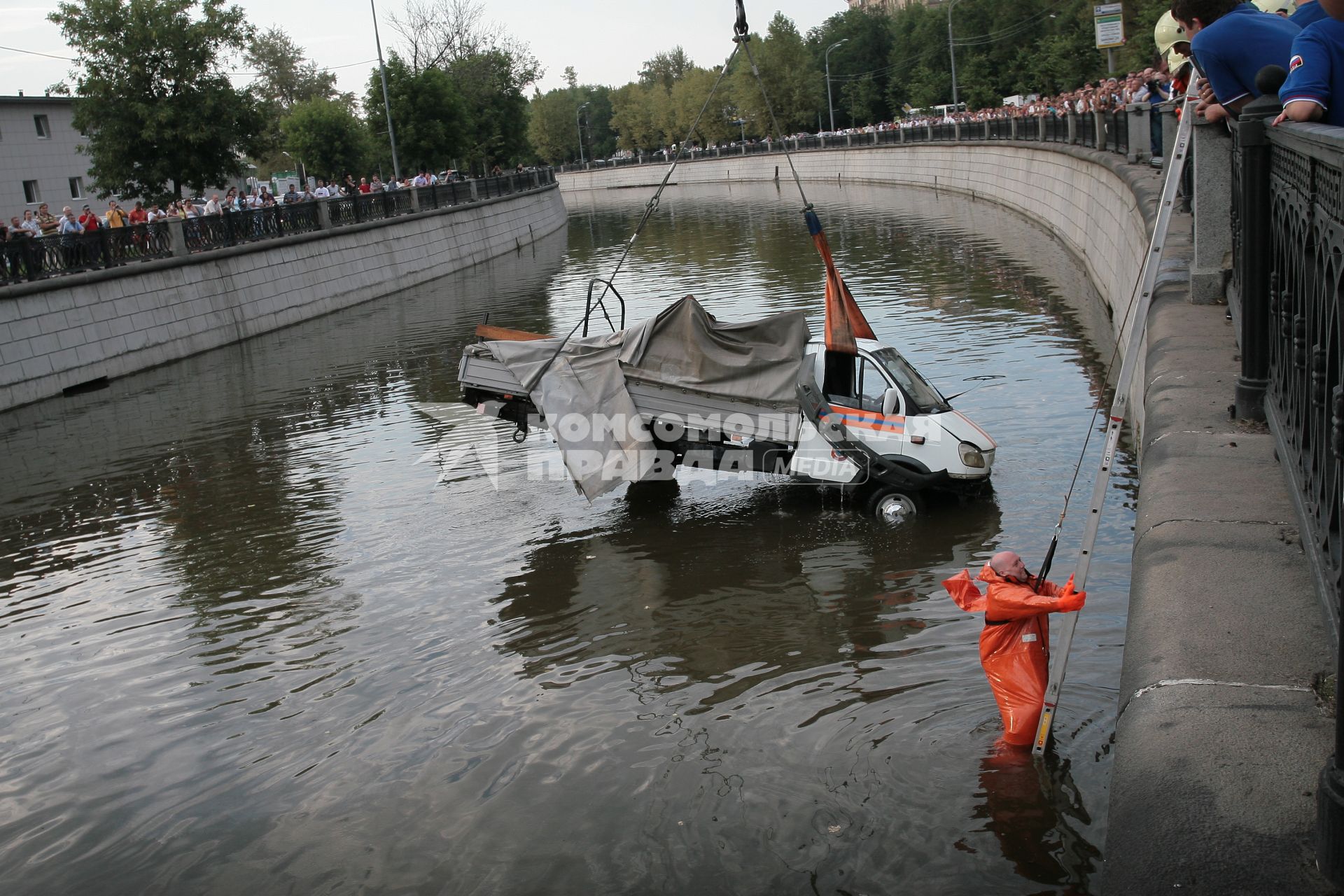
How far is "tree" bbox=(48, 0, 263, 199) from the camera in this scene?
38781 millimetres

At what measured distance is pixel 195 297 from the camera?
2977 cm

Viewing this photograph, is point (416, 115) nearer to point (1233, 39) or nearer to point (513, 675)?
point (513, 675)

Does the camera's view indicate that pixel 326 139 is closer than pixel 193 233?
No

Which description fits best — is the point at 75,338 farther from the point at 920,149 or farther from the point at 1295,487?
the point at 920,149

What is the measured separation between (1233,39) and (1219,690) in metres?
3.24

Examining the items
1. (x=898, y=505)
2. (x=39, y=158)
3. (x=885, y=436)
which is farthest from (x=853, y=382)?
(x=39, y=158)

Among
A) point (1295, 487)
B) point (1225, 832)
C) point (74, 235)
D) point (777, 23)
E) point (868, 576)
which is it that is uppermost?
point (777, 23)

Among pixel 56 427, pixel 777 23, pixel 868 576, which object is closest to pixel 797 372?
pixel 868 576

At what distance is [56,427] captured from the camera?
21.2m

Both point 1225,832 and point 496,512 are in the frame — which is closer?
point 1225,832

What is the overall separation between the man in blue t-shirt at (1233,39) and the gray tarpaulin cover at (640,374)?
6.81m

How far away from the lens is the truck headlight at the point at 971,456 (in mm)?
12141

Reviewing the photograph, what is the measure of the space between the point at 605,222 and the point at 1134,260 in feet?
187

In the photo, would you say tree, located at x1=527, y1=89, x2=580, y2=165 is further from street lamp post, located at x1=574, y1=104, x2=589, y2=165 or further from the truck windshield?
the truck windshield
